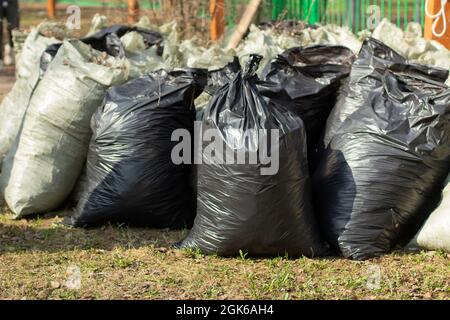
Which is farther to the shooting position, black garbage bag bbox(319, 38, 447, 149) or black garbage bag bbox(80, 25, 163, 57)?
black garbage bag bbox(80, 25, 163, 57)

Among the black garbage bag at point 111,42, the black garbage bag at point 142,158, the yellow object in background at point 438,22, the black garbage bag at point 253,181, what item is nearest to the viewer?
the black garbage bag at point 253,181

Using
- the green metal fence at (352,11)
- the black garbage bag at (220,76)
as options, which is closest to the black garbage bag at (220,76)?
the black garbage bag at (220,76)

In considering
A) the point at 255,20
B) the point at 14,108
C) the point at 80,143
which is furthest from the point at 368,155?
the point at 255,20

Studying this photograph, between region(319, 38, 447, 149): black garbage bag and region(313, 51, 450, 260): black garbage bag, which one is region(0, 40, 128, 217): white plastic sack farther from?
region(313, 51, 450, 260): black garbage bag

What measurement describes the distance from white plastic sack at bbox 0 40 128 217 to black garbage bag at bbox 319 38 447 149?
1.27 meters

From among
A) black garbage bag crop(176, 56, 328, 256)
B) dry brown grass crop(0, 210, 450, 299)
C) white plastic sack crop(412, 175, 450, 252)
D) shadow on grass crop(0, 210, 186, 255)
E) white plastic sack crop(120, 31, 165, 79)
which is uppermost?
white plastic sack crop(120, 31, 165, 79)

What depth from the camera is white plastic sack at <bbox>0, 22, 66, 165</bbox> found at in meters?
5.25

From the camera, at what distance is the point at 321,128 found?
4512 mm

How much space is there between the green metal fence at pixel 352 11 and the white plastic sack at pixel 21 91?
98.5 inches

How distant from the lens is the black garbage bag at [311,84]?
4438 millimetres

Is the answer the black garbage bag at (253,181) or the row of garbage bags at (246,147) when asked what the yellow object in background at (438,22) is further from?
the black garbage bag at (253,181)

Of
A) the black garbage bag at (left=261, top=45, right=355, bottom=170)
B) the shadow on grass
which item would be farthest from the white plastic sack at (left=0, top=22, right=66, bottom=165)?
the black garbage bag at (left=261, top=45, right=355, bottom=170)
